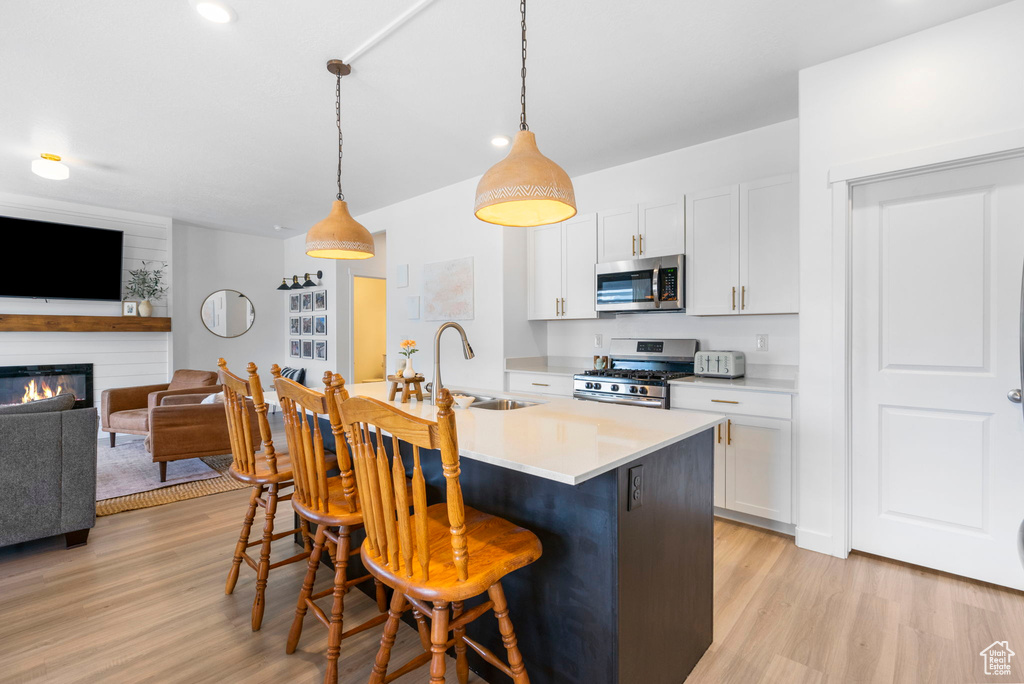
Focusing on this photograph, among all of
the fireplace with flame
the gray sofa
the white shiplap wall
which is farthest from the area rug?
the white shiplap wall

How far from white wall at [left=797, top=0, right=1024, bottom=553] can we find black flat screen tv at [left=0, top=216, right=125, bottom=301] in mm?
6571

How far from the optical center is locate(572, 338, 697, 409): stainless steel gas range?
330cm

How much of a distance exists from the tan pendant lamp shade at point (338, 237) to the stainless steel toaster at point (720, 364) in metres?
2.28

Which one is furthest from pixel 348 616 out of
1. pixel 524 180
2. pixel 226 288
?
pixel 226 288

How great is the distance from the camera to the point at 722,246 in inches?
132

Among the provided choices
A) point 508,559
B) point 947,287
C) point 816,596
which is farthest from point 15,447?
point 947,287

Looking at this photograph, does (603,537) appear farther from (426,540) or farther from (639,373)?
(639,373)

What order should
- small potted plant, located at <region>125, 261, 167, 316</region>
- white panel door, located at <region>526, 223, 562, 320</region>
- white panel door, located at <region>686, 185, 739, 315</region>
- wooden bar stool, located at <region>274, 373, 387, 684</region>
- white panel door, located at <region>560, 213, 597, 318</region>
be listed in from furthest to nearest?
small potted plant, located at <region>125, 261, 167, 316</region>, white panel door, located at <region>526, 223, 562, 320</region>, white panel door, located at <region>560, 213, 597, 318</region>, white panel door, located at <region>686, 185, 739, 315</region>, wooden bar stool, located at <region>274, 373, 387, 684</region>

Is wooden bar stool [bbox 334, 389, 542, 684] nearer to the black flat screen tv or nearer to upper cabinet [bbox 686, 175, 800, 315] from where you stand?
upper cabinet [bbox 686, 175, 800, 315]

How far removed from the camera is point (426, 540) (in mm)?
1180

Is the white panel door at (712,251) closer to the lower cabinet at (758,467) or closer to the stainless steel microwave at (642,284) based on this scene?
the stainless steel microwave at (642,284)

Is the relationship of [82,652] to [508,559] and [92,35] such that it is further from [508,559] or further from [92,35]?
[92,35]

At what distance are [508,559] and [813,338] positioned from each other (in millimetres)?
2168

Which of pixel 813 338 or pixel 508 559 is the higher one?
pixel 813 338
